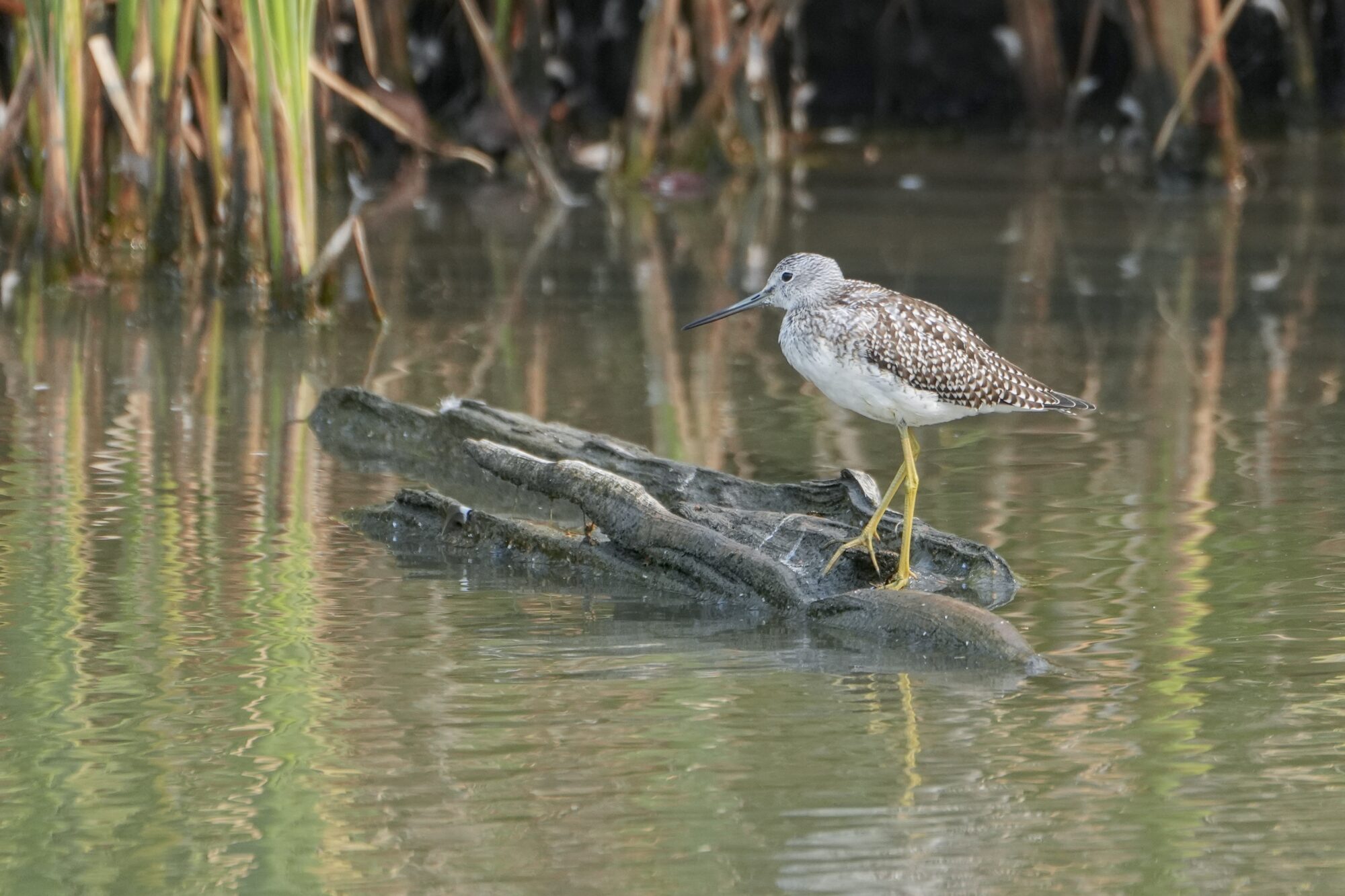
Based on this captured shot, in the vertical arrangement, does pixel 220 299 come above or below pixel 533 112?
below

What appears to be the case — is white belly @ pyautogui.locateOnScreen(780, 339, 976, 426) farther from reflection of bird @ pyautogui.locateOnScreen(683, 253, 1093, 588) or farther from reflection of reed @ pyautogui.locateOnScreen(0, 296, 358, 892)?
reflection of reed @ pyautogui.locateOnScreen(0, 296, 358, 892)

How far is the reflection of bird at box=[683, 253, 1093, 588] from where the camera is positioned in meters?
5.66

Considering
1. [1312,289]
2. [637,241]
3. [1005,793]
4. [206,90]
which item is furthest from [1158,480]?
[637,241]

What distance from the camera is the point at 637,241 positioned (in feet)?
40.9

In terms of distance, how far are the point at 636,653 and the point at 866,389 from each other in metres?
1.11

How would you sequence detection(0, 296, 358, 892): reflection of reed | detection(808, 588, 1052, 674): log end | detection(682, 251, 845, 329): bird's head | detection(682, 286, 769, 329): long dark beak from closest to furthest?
detection(0, 296, 358, 892): reflection of reed, detection(808, 588, 1052, 674): log end, detection(682, 251, 845, 329): bird's head, detection(682, 286, 769, 329): long dark beak

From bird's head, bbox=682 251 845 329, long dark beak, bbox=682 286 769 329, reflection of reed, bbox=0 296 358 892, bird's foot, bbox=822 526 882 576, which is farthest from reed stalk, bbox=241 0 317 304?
bird's foot, bbox=822 526 882 576

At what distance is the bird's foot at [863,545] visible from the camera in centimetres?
562

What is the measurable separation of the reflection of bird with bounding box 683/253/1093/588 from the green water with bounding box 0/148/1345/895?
421mm

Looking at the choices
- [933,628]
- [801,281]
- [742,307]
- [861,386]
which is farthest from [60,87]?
[933,628]

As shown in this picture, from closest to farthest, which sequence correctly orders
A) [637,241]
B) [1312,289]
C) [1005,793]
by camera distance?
[1005,793] < [1312,289] < [637,241]

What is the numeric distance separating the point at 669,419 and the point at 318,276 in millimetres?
2143

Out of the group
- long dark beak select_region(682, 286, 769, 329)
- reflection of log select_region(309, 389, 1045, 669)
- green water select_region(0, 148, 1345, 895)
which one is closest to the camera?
green water select_region(0, 148, 1345, 895)

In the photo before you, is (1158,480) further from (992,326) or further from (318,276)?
(318,276)
